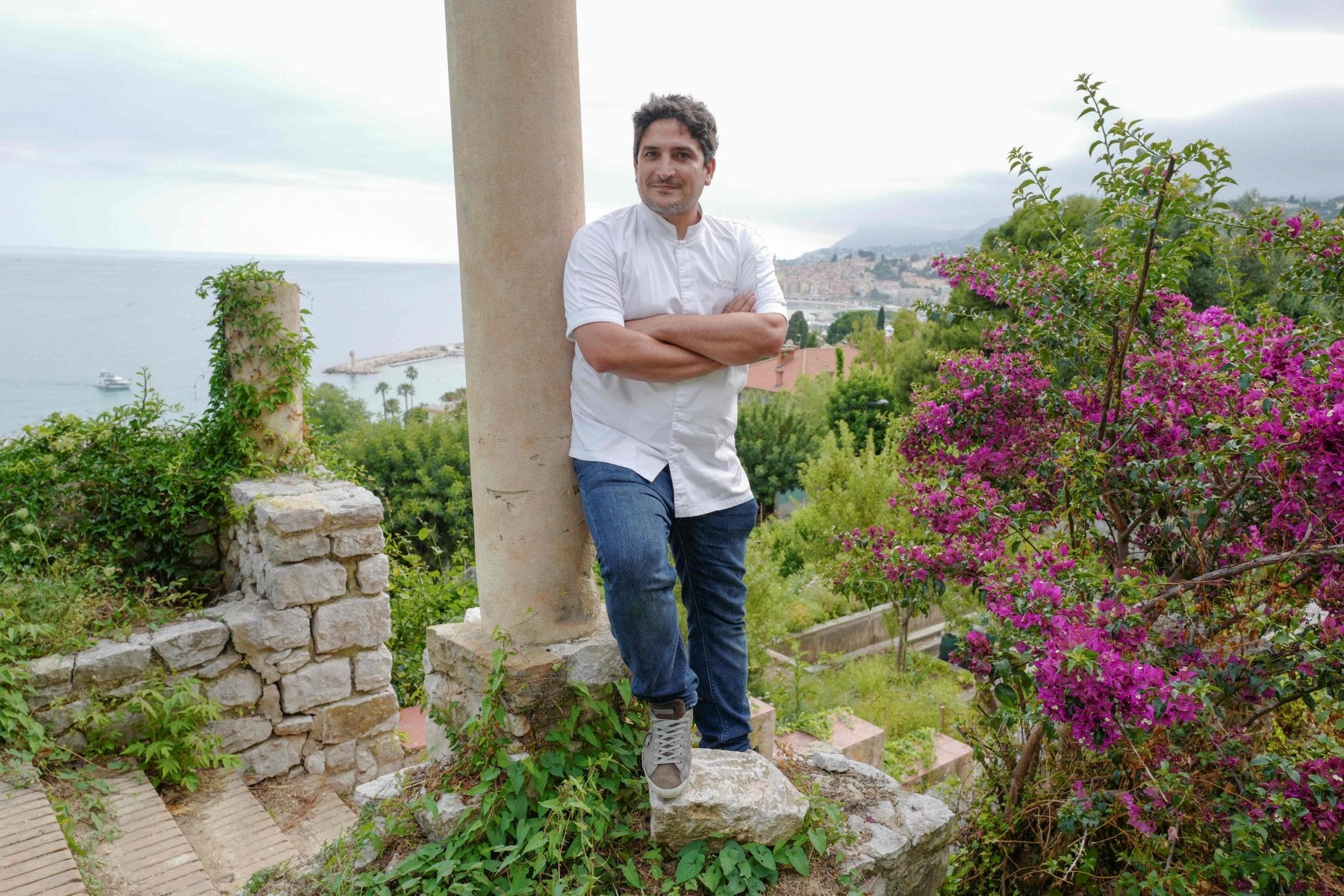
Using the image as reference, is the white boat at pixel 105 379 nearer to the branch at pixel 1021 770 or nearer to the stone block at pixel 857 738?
the stone block at pixel 857 738

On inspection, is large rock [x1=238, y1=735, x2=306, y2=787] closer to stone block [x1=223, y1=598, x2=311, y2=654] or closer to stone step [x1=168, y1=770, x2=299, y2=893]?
stone step [x1=168, y1=770, x2=299, y2=893]

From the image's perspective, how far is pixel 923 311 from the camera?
4137 mm

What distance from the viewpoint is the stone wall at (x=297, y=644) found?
14.3ft

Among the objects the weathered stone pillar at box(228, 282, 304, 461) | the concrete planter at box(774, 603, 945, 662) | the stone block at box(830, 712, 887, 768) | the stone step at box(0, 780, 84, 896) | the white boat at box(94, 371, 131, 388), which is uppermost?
the weathered stone pillar at box(228, 282, 304, 461)

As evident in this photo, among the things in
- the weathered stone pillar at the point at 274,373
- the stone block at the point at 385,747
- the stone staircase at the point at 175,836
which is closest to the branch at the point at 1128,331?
the stone staircase at the point at 175,836

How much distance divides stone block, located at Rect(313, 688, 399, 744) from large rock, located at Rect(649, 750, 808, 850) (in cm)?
299

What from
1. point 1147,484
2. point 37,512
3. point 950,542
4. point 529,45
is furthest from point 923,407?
point 37,512

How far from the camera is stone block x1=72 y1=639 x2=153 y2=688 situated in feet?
13.0

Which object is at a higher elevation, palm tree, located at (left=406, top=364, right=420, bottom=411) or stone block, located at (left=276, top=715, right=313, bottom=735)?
stone block, located at (left=276, top=715, right=313, bottom=735)

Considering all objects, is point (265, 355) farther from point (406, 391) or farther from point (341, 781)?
point (406, 391)

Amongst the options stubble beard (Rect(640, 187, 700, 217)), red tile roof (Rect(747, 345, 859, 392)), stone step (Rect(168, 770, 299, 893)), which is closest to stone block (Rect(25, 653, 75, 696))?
stone step (Rect(168, 770, 299, 893))

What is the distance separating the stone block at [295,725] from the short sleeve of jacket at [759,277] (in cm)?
359

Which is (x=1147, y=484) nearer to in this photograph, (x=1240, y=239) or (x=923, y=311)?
(x=1240, y=239)

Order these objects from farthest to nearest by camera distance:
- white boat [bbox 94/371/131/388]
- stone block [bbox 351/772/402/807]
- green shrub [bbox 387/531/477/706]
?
white boat [bbox 94/371/131/388] → green shrub [bbox 387/531/477/706] → stone block [bbox 351/772/402/807]
